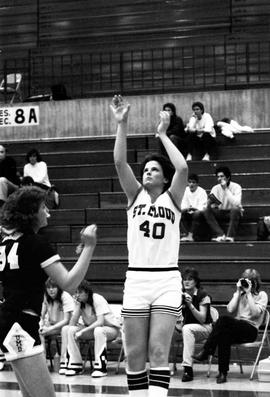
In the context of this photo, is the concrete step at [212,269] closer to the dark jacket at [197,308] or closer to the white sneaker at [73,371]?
the dark jacket at [197,308]

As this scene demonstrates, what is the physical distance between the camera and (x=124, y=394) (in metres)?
9.52

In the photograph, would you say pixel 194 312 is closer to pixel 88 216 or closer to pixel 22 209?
pixel 88 216

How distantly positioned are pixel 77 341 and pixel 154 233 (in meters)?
5.31

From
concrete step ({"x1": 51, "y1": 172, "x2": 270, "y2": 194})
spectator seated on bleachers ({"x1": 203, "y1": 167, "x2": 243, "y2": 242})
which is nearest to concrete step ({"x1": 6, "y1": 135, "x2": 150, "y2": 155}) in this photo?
concrete step ({"x1": 51, "y1": 172, "x2": 270, "y2": 194})

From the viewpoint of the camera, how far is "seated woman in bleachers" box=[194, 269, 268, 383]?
1053cm

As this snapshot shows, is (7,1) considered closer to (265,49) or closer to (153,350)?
(265,49)

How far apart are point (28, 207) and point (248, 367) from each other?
7091 millimetres

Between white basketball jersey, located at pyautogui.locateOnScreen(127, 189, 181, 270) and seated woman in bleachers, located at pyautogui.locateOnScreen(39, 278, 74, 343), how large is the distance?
5.34 m

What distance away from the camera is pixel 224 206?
13938 millimetres

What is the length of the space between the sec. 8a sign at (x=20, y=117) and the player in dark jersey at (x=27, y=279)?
24.9 ft

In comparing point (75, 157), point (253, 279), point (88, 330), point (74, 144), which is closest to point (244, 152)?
point (75, 157)

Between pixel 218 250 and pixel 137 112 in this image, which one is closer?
pixel 218 250

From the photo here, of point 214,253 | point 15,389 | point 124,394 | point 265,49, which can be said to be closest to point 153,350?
point 124,394

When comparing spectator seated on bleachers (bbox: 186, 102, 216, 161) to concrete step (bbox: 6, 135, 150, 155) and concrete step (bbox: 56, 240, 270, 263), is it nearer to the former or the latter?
concrete step (bbox: 6, 135, 150, 155)
